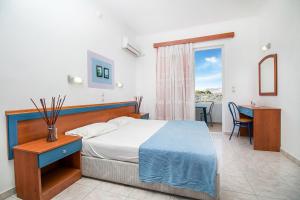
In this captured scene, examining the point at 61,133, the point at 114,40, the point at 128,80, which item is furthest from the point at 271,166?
the point at 114,40

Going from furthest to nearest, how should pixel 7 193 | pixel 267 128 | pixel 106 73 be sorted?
pixel 106 73
pixel 267 128
pixel 7 193

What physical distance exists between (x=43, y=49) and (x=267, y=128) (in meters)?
3.81

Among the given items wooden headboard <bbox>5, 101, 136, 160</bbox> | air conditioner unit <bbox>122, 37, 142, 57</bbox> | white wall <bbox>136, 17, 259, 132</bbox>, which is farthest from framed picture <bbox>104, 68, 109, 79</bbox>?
white wall <bbox>136, 17, 259, 132</bbox>

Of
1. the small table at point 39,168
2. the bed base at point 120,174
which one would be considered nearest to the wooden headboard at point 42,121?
the small table at point 39,168

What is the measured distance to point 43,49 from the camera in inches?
70.1

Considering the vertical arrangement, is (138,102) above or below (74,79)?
below

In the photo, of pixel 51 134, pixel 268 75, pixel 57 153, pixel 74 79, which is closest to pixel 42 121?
pixel 51 134

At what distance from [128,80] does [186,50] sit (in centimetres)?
179

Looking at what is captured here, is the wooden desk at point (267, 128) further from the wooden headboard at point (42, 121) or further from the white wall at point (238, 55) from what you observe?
the wooden headboard at point (42, 121)

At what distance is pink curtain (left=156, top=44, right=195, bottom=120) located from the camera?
3861 mm

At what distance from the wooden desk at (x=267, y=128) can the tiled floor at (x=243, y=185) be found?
40 centimetres

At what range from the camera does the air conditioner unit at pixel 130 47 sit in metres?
3.52

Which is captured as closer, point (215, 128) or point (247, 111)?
point (247, 111)

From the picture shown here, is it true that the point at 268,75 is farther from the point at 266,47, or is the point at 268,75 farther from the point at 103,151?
the point at 103,151
